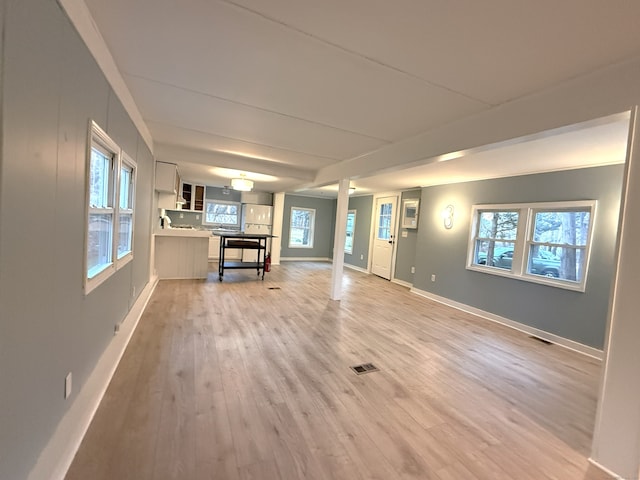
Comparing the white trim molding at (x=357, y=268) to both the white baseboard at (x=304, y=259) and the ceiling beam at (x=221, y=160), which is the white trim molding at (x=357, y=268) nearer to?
the white baseboard at (x=304, y=259)

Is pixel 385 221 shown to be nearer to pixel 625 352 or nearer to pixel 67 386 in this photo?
pixel 625 352

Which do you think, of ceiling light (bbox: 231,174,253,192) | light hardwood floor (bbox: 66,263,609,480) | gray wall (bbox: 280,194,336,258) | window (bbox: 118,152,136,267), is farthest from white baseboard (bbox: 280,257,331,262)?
window (bbox: 118,152,136,267)

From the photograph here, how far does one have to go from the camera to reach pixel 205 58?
1.90 m

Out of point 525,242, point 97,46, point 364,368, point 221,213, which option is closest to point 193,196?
point 221,213

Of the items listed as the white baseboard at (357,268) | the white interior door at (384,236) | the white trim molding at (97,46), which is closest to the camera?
the white trim molding at (97,46)

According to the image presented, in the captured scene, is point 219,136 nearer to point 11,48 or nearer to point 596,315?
point 11,48

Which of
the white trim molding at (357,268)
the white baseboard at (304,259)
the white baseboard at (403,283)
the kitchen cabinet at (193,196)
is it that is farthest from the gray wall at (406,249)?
the kitchen cabinet at (193,196)

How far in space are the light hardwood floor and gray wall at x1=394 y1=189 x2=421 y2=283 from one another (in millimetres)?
2812

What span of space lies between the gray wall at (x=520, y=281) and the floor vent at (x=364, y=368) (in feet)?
9.03

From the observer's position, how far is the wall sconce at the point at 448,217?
17.8 feet

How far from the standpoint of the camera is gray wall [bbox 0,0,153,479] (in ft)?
3.26

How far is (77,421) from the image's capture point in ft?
5.29

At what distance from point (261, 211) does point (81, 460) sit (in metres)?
7.42

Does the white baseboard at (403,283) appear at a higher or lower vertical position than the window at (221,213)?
lower
